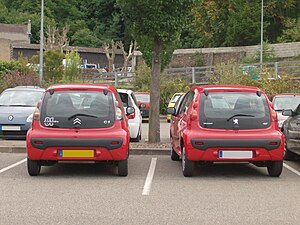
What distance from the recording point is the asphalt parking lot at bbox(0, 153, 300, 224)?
6.56 metres

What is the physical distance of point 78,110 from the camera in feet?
30.5

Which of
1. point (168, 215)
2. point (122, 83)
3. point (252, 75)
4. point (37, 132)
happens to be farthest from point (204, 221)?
point (122, 83)

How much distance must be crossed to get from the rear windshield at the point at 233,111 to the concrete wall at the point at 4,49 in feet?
232

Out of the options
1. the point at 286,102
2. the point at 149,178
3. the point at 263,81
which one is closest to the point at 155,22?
the point at 149,178

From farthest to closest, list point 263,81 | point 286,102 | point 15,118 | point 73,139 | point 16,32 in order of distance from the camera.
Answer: point 16,32, point 263,81, point 286,102, point 15,118, point 73,139

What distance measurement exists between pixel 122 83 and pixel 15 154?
2569cm

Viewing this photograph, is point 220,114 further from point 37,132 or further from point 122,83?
point 122,83

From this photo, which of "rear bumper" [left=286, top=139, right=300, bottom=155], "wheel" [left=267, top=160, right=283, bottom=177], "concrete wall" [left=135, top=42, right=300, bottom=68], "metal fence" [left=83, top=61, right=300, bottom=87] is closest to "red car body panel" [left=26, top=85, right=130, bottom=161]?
"wheel" [left=267, top=160, right=283, bottom=177]

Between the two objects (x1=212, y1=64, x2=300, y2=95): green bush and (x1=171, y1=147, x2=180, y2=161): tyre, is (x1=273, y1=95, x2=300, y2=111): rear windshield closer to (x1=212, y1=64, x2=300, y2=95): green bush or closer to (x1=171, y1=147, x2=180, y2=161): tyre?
(x1=171, y1=147, x2=180, y2=161): tyre

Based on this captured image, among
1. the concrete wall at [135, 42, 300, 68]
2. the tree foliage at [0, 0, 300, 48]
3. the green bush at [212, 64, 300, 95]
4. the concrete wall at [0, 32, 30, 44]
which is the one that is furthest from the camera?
the concrete wall at [0, 32, 30, 44]

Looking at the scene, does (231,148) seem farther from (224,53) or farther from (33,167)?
(224,53)

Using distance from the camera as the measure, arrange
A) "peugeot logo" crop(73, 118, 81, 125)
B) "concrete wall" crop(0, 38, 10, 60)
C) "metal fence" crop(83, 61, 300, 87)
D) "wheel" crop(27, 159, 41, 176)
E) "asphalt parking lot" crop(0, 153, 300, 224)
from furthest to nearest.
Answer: "concrete wall" crop(0, 38, 10, 60) < "metal fence" crop(83, 61, 300, 87) < "wheel" crop(27, 159, 41, 176) < "peugeot logo" crop(73, 118, 81, 125) < "asphalt parking lot" crop(0, 153, 300, 224)

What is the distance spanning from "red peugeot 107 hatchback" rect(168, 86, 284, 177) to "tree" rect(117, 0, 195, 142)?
147 inches

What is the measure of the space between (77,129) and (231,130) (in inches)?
99.4
